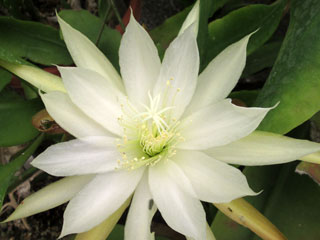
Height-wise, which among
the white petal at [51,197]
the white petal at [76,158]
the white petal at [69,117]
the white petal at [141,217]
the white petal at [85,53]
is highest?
the white petal at [85,53]

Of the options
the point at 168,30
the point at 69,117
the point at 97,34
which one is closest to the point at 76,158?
the point at 69,117

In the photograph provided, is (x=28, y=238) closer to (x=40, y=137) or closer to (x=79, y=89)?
(x=40, y=137)

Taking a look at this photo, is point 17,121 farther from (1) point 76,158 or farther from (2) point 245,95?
(2) point 245,95

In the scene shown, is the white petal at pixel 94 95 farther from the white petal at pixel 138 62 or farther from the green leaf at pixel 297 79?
the green leaf at pixel 297 79

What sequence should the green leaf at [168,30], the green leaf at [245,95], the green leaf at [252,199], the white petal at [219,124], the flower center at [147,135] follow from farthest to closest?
the green leaf at [168,30] → the green leaf at [245,95] → the green leaf at [252,199] → the flower center at [147,135] → the white petal at [219,124]

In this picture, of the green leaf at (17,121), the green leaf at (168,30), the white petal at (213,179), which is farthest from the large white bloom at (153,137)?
the green leaf at (168,30)

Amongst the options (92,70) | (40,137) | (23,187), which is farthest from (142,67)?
(23,187)

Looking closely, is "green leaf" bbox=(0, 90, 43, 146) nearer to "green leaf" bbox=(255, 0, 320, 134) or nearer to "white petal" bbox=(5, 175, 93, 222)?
"white petal" bbox=(5, 175, 93, 222)

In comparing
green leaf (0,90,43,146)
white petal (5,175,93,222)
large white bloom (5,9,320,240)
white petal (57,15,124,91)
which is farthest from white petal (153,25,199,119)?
green leaf (0,90,43,146)
